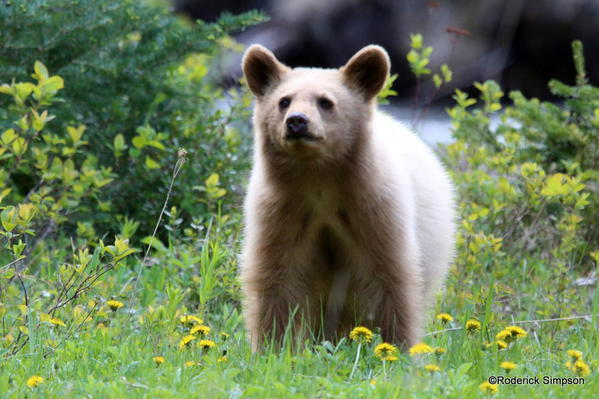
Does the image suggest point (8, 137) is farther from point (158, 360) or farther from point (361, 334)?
point (361, 334)

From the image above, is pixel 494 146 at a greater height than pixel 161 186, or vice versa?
pixel 494 146

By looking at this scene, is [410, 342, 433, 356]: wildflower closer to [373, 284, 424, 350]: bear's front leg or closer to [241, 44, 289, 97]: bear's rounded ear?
[373, 284, 424, 350]: bear's front leg

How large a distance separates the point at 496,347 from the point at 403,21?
8.30 meters

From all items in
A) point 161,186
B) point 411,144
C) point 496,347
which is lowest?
point 161,186

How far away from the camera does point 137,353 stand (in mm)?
4070

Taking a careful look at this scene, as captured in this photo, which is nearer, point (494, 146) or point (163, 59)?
point (163, 59)

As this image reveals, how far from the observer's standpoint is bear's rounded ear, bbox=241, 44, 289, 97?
517 centimetres

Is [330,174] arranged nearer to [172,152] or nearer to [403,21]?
[172,152]

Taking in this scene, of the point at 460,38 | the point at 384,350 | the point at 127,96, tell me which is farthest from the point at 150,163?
the point at 460,38

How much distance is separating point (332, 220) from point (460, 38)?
7.36 m

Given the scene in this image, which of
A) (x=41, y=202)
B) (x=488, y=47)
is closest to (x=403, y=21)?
(x=488, y=47)

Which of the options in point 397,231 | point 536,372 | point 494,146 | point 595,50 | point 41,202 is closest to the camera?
point 536,372

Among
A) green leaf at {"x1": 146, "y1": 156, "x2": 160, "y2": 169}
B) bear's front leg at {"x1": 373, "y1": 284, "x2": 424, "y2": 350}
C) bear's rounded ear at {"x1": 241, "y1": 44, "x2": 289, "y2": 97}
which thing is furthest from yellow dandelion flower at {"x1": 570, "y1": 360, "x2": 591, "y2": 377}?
green leaf at {"x1": 146, "y1": 156, "x2": 160, "y2": 169}

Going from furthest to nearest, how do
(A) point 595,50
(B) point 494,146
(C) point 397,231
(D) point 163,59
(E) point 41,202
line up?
1. (A) point 595,50
2. (B) point 494,146
3. (D) point 163,59
4. (E) point 41,202
5. (C) point 397,231
